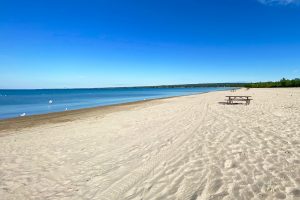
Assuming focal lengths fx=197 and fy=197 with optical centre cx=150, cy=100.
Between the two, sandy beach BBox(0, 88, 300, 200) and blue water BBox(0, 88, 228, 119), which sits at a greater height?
sandy beach BBox(0, 88, 300, 200)

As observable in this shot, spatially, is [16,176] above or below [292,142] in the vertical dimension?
below

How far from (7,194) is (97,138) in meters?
4.57

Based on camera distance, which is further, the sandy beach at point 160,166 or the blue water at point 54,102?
the blue water at point 54,102

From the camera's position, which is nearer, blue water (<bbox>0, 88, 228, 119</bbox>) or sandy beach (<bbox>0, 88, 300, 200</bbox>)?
sandy beach (<bbox>0, 88, 300, 200</bbox>)

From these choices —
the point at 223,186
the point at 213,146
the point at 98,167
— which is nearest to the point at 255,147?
the point at 213,146

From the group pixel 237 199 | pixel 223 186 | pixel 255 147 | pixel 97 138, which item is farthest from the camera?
pixel 97 138

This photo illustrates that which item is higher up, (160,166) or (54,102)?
(160,166)

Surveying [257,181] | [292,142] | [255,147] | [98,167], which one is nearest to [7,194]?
[98,167]

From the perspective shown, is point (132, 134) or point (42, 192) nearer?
point (42, 192)

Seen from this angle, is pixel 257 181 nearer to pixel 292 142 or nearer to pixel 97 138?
pixel 292 142

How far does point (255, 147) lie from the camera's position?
6277 mm

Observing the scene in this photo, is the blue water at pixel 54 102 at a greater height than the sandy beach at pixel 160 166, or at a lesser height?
lesser

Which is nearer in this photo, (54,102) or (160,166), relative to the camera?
(160,166)

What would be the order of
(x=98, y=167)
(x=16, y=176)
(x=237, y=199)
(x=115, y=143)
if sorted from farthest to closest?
(x=115, y=143) → (x=98, y=167) → (x=16, y=176) → (x=237, y=199)
